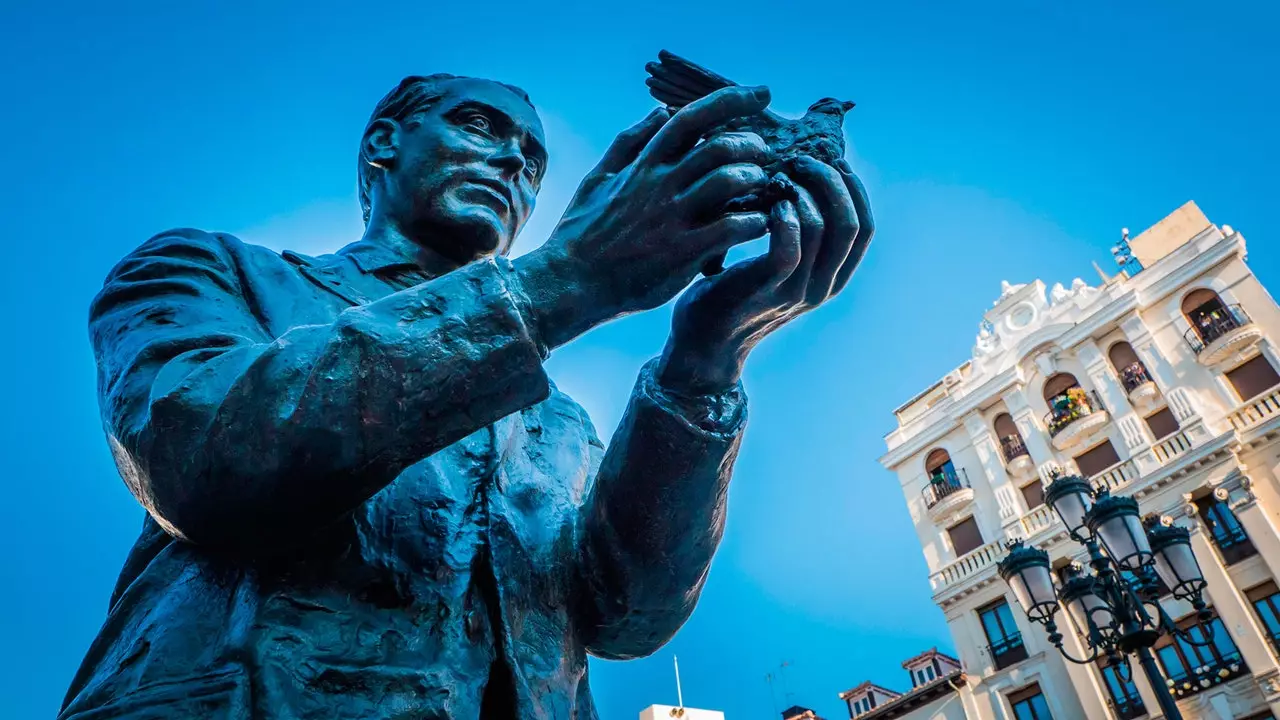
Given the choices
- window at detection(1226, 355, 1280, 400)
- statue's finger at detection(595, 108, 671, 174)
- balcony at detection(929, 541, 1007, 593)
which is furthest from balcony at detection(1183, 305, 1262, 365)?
statue's finger at detection(595, 108, 671, 174)

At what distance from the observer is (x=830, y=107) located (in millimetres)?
1845

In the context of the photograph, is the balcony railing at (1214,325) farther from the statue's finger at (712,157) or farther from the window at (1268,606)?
the statue's finger at (712,157)

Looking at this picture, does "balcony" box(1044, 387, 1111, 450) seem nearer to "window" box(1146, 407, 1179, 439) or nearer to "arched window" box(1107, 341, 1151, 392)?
"arched window" box(1107, 341, 1151, 392)

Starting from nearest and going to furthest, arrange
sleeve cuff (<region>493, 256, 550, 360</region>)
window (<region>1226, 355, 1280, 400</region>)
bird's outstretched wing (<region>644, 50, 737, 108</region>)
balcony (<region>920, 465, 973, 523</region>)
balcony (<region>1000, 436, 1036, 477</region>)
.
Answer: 1. sleeve cuff (<region>493, 256, 550, 360</region>)
2. bird's outstretched wing (<region>644, 50, 737, 108</region>)
3. window (<region>1226, 355, 1280, 400</region>)
4. balcony (<region>1000, 436, 1036, 477</region>)
5. balcony (<region>920, 465, 973, 523</region>)

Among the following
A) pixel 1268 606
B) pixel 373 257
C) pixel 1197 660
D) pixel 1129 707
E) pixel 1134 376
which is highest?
pixel 1134 376

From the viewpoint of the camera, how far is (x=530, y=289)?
1.32 m

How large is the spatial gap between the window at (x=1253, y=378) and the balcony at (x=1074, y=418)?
3.04m

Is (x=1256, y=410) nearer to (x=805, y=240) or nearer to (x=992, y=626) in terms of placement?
(x=992, y=626)

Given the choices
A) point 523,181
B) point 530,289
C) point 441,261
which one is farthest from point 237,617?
point 523,181

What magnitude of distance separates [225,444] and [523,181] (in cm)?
127

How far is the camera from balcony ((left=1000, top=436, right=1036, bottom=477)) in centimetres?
2414

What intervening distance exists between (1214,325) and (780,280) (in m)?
25.6

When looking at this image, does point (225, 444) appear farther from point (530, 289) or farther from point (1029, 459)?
point (1029, 459)

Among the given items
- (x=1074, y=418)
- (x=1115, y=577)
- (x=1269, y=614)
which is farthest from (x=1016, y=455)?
(x=1115, y=577)
